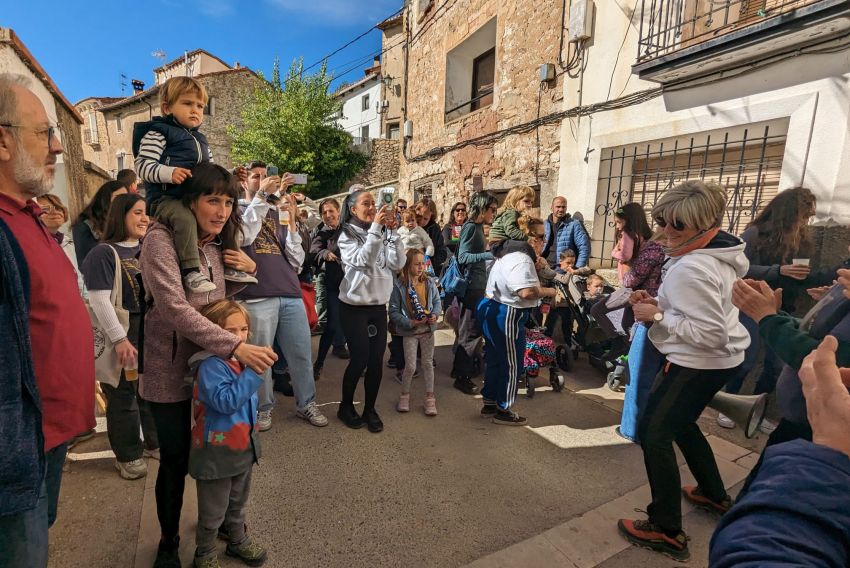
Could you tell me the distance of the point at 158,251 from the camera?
178 cm

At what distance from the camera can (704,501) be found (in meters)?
2.58

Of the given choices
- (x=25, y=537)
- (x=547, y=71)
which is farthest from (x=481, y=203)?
(x=547, y=71)

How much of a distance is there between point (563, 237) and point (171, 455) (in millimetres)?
5073

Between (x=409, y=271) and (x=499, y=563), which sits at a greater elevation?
(x=409, y=271)

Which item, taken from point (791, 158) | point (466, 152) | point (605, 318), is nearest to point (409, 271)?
point (605, 318)

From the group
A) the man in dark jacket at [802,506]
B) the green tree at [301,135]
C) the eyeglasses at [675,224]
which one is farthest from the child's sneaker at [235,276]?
the green tree at [301,135]

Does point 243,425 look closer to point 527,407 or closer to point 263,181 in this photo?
point 263,181

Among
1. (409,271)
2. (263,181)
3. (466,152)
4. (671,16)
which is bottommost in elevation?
(409,271)

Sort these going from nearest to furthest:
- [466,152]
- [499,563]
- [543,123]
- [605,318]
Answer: [499,563] < [605,318] < [543,123] < [466,152]

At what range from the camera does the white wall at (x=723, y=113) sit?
3.67 m

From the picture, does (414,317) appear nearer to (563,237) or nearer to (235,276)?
(235,276)

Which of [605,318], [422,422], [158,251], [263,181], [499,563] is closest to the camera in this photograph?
[158,251]

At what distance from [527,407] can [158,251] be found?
3.36 meters

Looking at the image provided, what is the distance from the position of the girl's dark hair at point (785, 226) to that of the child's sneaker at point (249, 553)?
14.6ft
